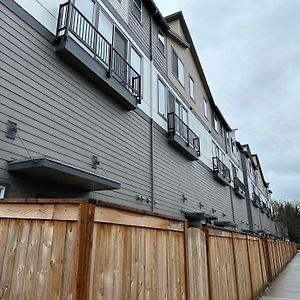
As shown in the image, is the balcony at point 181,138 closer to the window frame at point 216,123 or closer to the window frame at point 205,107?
the window frame at point 205,107

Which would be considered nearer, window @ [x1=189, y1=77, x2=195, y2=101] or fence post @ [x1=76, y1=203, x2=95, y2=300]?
fence post @ [x1=76, y1=203, x2=95, y2=300]

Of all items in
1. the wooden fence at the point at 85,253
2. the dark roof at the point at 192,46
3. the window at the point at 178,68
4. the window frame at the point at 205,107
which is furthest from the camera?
the window frame at the point at 205,107

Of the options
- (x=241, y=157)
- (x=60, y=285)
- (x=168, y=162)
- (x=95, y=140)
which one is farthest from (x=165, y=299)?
(x=241, y=157)

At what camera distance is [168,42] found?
45.5 feet

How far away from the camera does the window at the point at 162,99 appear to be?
38.2ft

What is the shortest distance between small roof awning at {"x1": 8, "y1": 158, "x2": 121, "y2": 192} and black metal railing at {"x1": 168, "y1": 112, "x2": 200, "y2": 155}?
19.5 feet

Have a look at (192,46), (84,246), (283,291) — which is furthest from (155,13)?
(84,246)

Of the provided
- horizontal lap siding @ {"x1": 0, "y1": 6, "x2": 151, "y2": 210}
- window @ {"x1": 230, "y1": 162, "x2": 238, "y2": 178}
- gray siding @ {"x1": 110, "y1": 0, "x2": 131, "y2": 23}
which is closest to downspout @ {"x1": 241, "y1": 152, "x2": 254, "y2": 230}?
window @ {"x1": 230, "y1": 162, "x2": 238, "y2": 178}

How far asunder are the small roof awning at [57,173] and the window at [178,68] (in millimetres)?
9191

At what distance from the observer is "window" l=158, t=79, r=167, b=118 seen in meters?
11.6

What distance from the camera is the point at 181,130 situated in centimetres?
1299

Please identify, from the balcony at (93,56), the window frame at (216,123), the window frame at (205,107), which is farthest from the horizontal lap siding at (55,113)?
the window frame at (216,123)

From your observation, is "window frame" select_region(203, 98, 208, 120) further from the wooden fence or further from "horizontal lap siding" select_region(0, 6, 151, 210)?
the wooden fence

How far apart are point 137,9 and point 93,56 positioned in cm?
473
